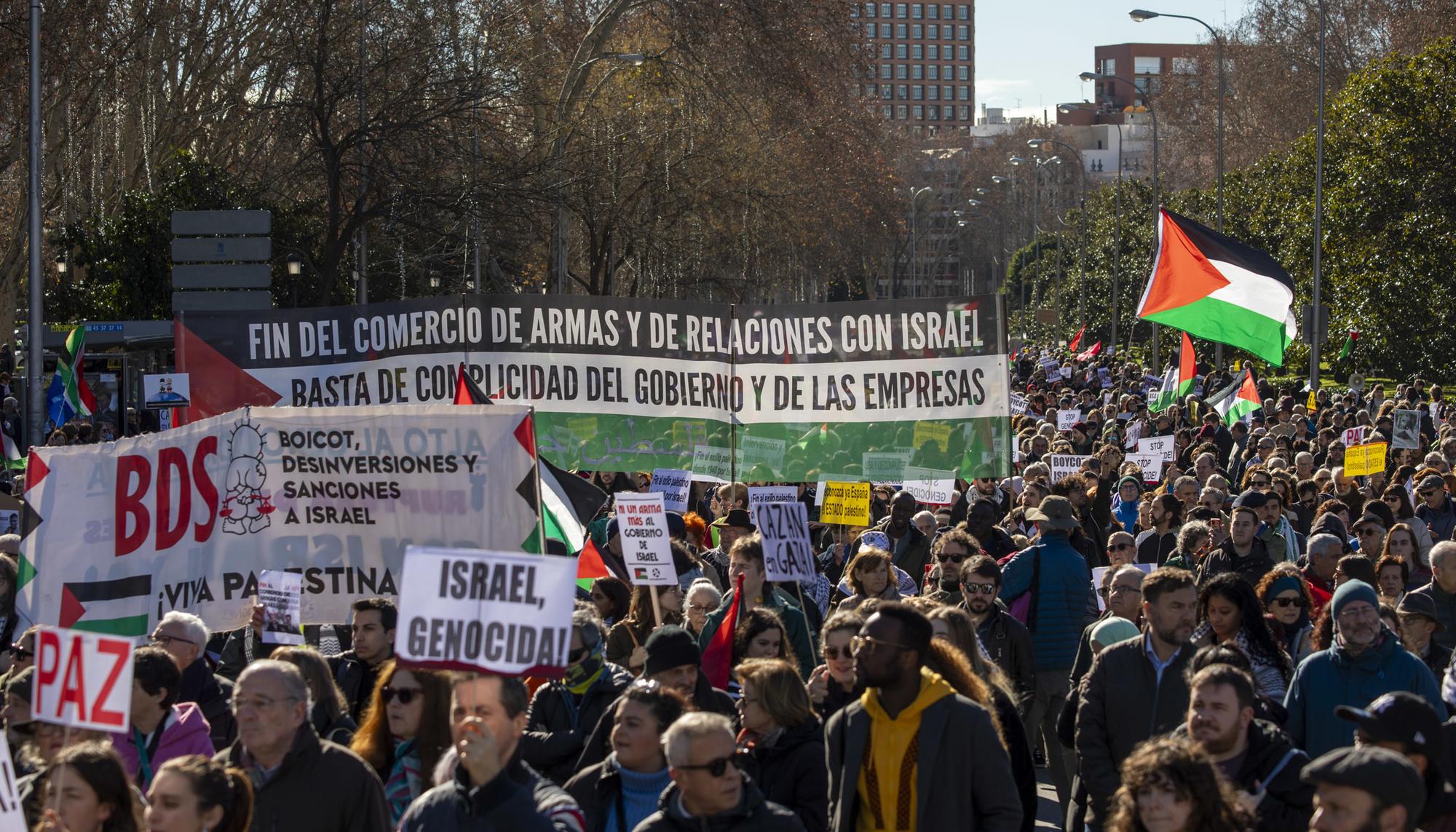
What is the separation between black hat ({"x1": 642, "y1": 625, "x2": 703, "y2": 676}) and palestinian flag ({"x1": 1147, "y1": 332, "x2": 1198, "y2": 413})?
17.2 metres

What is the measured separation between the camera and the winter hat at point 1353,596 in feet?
22.2

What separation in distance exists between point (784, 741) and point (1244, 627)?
7.68 ft

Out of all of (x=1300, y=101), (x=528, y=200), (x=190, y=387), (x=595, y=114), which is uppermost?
(x=1300, y=101)

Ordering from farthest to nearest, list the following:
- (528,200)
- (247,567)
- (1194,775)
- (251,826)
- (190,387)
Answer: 1. (528,200)
2. (190,387)
3. (247,567)
4. (251,826)
5. (1194,775)

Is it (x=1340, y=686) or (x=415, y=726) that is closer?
(x=415, y=726)

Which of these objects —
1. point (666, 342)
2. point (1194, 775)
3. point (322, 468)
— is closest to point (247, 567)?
point (322, 468)

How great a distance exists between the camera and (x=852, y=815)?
5.45 m

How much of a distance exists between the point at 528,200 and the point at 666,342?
17.8 meters

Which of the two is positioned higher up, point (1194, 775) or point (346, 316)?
point (346, 316)

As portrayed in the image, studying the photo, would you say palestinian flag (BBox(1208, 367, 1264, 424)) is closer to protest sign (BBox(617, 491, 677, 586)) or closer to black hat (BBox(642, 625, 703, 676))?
protest sign (BBox(617, 491, 677, 586))

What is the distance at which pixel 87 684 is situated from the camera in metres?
4.75

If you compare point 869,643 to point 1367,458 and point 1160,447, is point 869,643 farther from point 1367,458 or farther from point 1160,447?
point 1160,447

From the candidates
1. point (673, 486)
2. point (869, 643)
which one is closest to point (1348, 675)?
point (869, 643)

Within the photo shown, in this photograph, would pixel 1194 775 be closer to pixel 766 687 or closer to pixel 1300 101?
pixel 766 687
